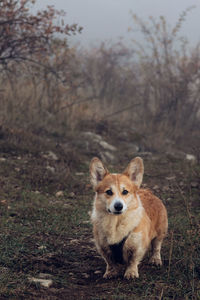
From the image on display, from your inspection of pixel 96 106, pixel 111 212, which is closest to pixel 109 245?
pixel 111 212

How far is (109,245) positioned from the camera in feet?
14.1

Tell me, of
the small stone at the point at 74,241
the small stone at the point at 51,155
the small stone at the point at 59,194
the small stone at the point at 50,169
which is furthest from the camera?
the small stone at the point at 51,155

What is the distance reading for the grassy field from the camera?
392 cm

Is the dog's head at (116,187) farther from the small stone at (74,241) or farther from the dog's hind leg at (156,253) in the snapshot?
the small stone at (74,241)

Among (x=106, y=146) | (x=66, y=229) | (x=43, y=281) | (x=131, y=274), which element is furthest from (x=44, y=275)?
(x=106, y=146)

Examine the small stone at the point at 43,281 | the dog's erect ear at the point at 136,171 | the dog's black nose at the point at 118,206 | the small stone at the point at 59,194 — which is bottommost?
the small stone at the point at 59,194

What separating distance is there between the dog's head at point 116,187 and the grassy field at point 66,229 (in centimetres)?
56

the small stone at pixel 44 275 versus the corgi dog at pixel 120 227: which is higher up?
the corgi dog at pixel 120 227

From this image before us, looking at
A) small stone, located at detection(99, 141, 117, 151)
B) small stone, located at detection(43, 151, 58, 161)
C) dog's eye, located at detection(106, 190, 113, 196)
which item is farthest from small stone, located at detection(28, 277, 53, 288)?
small stone, located at detection(99, 141, 117, 151)

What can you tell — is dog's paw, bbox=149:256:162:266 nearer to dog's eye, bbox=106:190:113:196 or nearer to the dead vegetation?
the dead vegetation

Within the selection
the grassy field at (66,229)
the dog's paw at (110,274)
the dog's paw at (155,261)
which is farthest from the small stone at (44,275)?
the dog's paw at (155,261)

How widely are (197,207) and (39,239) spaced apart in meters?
3.22

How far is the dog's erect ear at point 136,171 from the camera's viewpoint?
4582mm

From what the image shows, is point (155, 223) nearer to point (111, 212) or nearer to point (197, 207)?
point (111, 212)
